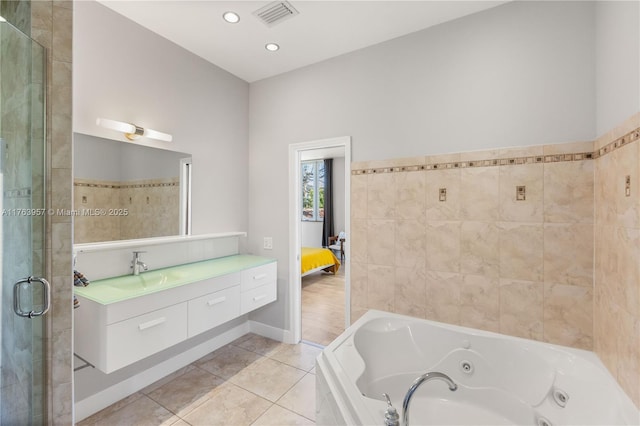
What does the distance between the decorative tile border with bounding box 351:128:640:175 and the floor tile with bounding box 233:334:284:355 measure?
1896 millimetres

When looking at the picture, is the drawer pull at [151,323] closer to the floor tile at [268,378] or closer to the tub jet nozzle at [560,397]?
the floor tile at [268,378]

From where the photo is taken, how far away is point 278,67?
9.14 feet

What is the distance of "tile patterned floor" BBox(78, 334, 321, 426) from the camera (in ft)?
6.00

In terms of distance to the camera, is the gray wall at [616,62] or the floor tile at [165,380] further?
the floor tile at [165,380]

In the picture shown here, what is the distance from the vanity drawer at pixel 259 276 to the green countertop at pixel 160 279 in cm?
5

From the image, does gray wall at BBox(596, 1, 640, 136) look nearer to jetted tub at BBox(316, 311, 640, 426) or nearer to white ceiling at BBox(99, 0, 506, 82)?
white ceiling at BBox(99, 0, 506, 82)

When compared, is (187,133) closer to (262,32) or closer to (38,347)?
(262,32)

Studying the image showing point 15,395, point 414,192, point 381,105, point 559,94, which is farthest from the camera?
point 381,105

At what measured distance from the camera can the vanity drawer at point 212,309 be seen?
2.04m

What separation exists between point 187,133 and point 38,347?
185 cm

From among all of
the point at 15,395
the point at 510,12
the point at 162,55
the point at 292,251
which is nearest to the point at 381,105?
the point at 510,12

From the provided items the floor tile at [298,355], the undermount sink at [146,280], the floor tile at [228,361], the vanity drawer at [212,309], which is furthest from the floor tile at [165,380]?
the undermount sink at [146,280]

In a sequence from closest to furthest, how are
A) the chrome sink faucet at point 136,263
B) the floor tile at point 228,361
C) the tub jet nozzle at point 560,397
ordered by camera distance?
the tub jet nozzle at point 560,397 < the chrome sink faucet at point 136,263 < the floor tile at point 228,361

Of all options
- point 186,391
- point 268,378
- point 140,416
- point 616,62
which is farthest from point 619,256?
point 140,416
